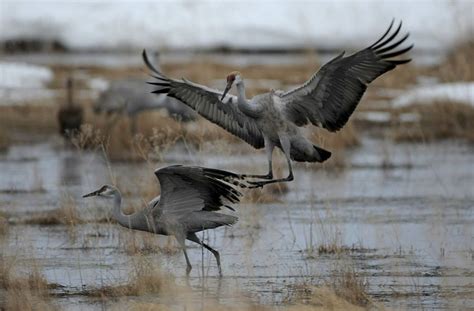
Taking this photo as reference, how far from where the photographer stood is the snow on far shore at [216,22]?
25.0 metres

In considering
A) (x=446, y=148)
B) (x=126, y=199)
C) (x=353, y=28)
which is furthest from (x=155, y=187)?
(x=353, y=28)

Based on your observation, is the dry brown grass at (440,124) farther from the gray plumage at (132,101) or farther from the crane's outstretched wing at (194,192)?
the crane's outstretched wing at (194,192)

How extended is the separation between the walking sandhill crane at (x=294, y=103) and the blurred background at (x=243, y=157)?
326mm

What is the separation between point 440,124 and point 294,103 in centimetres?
660

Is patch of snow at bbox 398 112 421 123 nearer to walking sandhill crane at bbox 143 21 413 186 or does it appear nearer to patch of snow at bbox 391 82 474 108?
patch of snow at bbox 391 82 474 108

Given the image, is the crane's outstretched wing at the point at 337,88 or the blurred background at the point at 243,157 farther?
the crane's outstretched wing at the point at 337,88

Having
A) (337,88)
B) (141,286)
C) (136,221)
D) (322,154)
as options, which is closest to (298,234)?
(322,154)

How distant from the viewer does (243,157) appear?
13023 mm

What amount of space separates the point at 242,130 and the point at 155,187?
1199 mm

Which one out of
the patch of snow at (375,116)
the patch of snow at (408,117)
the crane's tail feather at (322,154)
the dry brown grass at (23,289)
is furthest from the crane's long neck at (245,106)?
the patch of snow at (375,116)

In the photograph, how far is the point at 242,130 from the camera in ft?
32.8

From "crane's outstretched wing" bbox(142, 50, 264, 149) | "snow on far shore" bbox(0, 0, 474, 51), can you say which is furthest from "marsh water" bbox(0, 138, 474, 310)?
"snow on far shore" bbox(0, 0, 474, 51)

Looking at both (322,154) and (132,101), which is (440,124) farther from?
(322,154)

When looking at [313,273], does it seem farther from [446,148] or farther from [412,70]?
[412,70]
